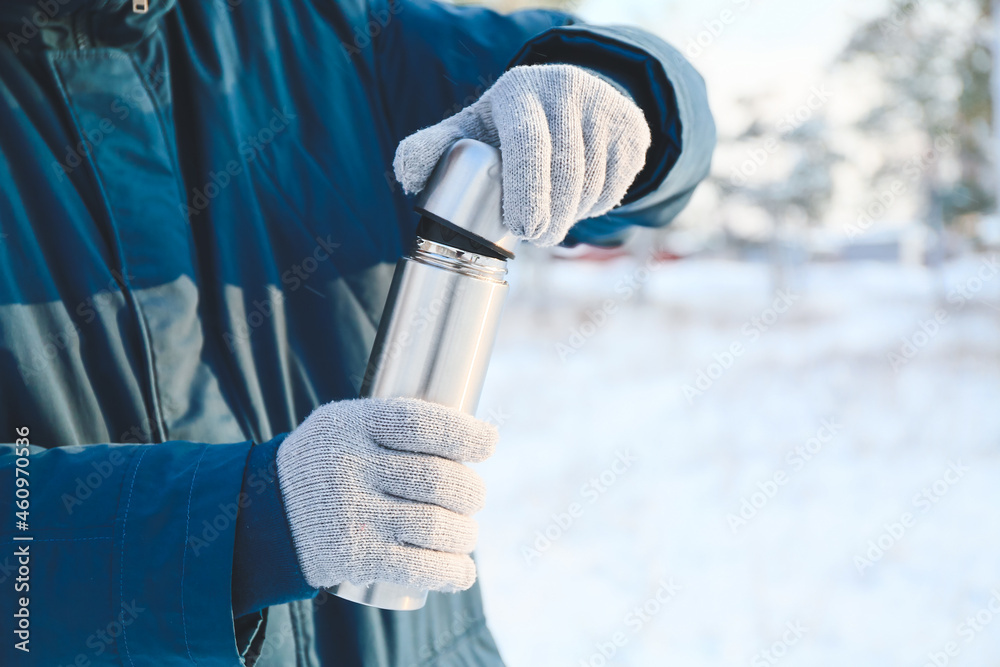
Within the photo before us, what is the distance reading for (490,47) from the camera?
104 centimetres

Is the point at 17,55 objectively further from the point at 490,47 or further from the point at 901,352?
the point at 901,352

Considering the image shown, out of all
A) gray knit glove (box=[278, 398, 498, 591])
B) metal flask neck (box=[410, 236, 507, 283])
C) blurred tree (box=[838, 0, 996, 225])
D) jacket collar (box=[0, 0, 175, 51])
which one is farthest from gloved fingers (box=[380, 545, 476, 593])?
blurred tree (box=[838, 0, 996, 225])

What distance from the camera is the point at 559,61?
2.99ft

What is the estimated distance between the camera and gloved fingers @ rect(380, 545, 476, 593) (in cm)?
69

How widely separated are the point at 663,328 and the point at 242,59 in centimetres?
866

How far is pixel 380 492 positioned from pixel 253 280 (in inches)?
15.6

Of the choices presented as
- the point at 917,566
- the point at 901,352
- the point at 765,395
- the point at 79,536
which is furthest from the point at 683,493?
the point at 901,352

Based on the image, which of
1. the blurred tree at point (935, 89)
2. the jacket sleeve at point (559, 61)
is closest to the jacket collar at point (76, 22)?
the jacket sleeve at point (559, 61)

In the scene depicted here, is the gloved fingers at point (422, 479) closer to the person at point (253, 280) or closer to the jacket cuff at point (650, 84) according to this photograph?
the person at point (253, 280)

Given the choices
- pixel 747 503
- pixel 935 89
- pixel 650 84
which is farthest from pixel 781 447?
pixel 935 89

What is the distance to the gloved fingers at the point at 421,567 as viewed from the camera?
69 centimetres

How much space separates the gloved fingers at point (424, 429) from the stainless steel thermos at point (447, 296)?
6 cm

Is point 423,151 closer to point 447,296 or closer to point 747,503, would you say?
point 447,296

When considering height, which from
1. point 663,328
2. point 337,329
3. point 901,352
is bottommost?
point 663,328
